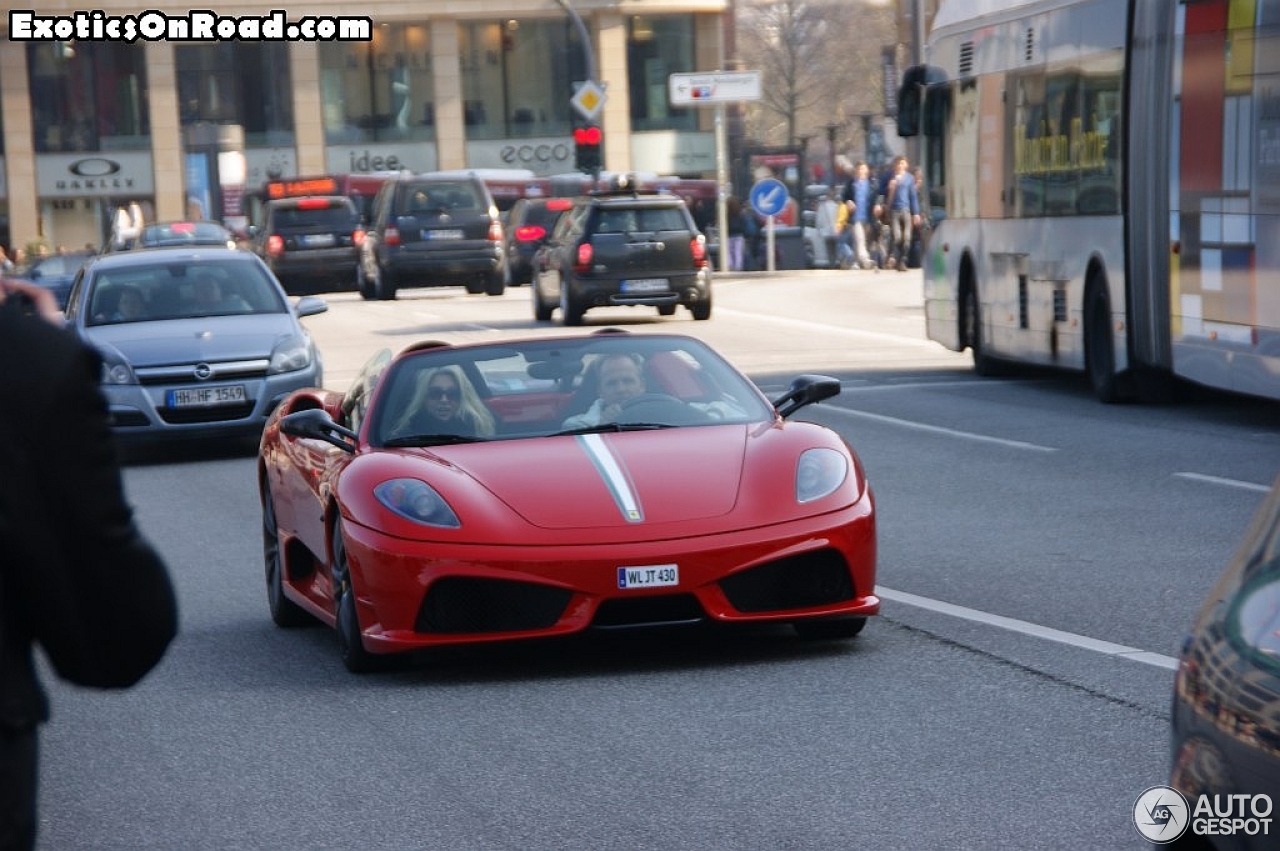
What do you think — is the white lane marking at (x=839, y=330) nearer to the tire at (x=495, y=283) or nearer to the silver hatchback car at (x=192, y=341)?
the tire at (x=495, y=283)

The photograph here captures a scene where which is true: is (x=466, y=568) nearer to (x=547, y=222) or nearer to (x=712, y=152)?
(x=547, y=222)

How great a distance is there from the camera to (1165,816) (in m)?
3.51

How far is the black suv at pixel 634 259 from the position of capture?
31000mm

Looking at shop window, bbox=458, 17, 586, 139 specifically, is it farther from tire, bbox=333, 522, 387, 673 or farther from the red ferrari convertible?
tire, bbox=333, 522, 387, 673

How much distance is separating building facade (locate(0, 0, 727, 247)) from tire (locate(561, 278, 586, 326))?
41.5 m

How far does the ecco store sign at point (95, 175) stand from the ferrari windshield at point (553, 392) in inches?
2563

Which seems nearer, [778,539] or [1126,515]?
[778,539]

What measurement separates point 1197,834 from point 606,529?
486cm

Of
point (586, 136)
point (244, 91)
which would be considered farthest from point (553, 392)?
point (244, 91)

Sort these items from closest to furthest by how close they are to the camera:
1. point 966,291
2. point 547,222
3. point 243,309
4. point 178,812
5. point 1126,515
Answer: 1. point 178,812
2. point 1126,515
3. point 243,309
4. point 966,291
5. point 547,222

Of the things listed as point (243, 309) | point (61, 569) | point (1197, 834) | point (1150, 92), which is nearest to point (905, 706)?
point (1197, 834)

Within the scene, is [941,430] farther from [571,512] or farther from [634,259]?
[634,259]

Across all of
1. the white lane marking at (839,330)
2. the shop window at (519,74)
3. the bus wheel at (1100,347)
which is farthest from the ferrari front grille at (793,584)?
the shop window at (519,74)

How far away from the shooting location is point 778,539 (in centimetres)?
816
